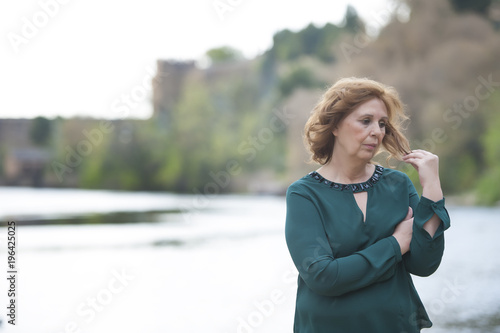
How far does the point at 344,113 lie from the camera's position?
2230 millimetres

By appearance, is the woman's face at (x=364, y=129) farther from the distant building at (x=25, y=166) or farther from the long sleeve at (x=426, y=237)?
the distant building at (x=25, y=166)

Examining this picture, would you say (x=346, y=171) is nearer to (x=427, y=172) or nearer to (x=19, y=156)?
(x=427, y=172)

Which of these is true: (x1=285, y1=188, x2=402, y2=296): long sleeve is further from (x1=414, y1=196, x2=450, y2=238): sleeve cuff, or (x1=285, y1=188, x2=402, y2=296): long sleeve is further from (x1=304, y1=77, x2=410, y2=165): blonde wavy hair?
(x1=304, y1=77, x2=410, y2=165): blonde wavy hair

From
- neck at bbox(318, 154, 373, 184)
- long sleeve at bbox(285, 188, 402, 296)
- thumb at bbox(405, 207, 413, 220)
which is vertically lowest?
long sleeve at bbox(285, 188, 402, 296)

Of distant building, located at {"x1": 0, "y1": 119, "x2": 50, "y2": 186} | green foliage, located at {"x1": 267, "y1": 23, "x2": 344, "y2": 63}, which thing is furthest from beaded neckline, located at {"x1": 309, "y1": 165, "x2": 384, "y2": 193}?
distant building, located at {"x1": 0, "y1": 119, "x2": 50, "y2": 186}

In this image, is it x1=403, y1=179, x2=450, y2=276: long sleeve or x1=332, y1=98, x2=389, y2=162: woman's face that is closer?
x1=403, y1=179, x2=450, y2=276: long sleeve

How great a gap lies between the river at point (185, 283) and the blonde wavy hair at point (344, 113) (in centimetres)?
407

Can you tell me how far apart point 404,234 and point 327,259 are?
0.91ft

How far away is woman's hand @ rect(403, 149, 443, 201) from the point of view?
210 cm

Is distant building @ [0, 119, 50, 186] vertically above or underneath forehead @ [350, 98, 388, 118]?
above

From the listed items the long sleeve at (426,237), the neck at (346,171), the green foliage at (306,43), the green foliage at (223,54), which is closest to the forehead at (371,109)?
the neck at (346,171)

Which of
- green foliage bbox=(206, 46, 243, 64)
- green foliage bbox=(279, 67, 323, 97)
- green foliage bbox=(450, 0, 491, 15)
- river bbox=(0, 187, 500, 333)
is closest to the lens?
river bbox=(0, 187, 500, 333)

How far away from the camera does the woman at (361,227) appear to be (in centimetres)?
210

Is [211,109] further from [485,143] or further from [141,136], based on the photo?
[485,143]
